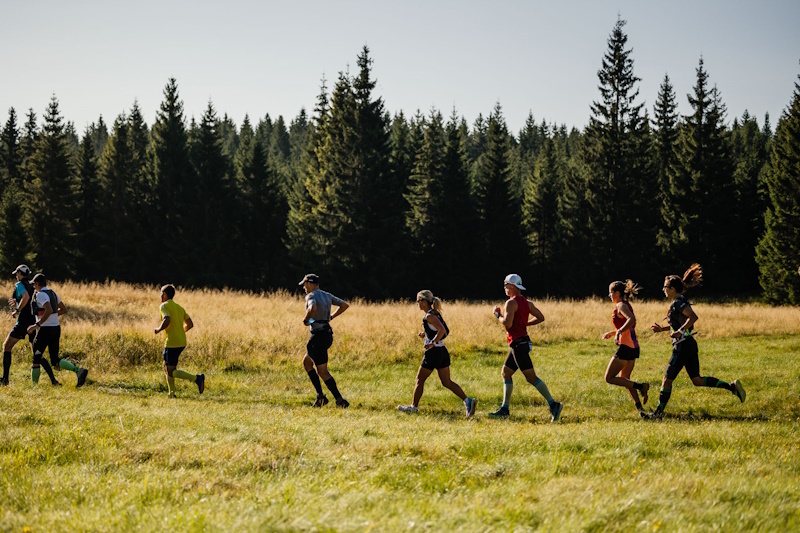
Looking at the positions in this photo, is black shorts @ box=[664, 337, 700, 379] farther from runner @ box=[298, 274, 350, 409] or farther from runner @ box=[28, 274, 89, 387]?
runner @ box=[28, 274, 89, 387]

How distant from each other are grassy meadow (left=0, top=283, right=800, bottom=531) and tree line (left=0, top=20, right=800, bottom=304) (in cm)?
3026

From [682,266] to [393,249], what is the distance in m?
23.2

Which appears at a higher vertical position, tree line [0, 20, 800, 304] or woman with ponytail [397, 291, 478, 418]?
tree line [0, 20, 800, 304]

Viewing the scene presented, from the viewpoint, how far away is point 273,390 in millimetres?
12258

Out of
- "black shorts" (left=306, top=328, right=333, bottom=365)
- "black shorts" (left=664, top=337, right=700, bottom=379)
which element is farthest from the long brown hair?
"black shorts" (left=306, top=328, right=333, bottom=365)

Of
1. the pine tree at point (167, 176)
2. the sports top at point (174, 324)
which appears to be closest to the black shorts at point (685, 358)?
the sports top at point (174, 324)

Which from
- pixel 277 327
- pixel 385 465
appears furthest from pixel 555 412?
pixel 277 327

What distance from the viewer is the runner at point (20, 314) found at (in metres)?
11.3

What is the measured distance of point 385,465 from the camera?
5.57m

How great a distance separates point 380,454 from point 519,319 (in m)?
3.86

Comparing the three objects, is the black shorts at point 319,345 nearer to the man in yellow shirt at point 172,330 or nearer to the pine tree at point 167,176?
the man in yellow shirt at point 172,330

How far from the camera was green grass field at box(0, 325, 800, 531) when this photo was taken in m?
4.21

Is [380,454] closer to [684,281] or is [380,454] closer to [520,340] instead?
[520,340]

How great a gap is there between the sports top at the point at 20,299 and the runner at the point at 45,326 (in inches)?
8.2
